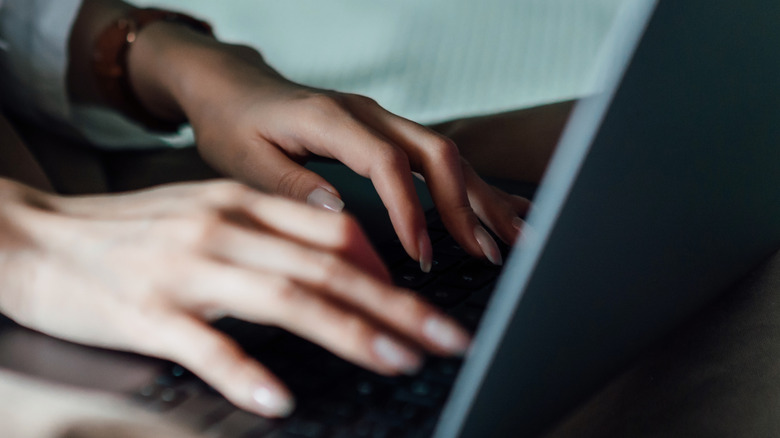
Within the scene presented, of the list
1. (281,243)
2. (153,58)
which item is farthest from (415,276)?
(153,58)

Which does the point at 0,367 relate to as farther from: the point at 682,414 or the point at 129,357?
the point at 682,414

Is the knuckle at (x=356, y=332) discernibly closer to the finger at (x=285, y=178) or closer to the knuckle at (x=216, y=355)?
the knuckle at (x=216, y=355)

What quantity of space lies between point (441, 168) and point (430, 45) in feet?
1.61

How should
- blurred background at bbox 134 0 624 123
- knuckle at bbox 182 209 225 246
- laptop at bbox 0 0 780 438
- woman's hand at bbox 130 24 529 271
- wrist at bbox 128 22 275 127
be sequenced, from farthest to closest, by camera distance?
blurred background at bbox 134 0 624 123 < wrist at bbox 128 22 275 127 < woman's hand at bbox 130 24 529 271 < knuckle at bbox 182 209 225 246 < laptop at bbox 0 0 780 438

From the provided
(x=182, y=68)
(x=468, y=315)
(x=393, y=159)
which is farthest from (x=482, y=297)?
(x=182, y=68)

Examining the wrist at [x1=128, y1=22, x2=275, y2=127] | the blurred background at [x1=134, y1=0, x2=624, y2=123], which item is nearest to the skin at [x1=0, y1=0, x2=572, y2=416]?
the wrist at [x1=128, y1=22, x2=275, y2=127]

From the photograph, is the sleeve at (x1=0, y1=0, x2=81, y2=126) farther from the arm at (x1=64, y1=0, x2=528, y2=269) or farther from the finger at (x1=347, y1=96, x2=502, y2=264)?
the finger at (x1=347, y1=96, x2=502, y2=264)

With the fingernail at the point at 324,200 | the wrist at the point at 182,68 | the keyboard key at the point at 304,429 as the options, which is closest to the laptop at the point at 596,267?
the keyboard key at the point at 304,429

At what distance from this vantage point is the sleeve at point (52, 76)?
0.55 meters

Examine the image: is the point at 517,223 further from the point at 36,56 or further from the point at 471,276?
the point at 36,56

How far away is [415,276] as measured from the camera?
0.97ft

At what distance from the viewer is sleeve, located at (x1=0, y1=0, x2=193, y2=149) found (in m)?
0.55

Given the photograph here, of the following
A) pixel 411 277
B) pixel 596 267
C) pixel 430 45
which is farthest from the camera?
pixel 430 45

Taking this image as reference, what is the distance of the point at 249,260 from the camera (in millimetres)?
238
